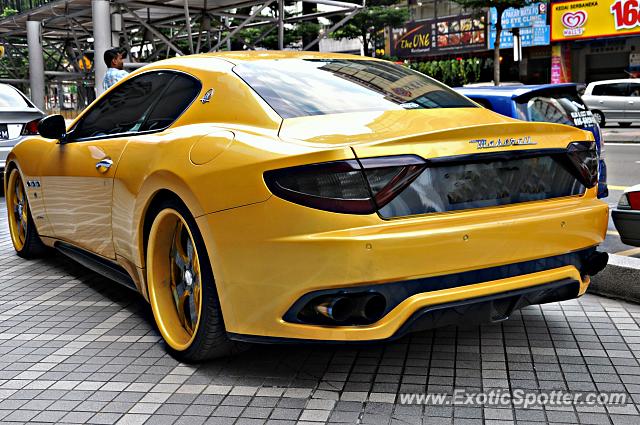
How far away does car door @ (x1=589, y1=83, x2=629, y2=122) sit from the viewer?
2595 centimetres

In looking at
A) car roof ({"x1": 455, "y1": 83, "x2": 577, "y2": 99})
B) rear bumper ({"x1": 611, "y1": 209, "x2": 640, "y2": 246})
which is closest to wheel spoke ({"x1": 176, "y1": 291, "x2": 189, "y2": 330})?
rear bumper ({"x1": 611, "y1": 209, "x2": 640, "y2": 246})

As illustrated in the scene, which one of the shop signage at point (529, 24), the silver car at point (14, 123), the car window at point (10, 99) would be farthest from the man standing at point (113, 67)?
the shop signage at point (529, 24)

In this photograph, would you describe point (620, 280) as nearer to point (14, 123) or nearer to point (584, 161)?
point (584, 161)

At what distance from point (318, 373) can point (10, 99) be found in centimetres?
939

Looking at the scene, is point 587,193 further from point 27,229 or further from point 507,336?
point 27,229

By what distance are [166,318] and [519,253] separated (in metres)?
1.80

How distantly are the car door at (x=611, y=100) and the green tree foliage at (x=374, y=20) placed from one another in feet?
50.1

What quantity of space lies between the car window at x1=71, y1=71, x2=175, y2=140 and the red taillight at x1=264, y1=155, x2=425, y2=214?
62.2 inches

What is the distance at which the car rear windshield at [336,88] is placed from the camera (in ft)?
11.9

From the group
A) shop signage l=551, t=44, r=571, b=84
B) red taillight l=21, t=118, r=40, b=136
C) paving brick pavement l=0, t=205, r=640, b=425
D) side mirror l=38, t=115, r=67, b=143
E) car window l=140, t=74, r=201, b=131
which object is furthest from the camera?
shop signage l=551, t=44, r=571, b=84

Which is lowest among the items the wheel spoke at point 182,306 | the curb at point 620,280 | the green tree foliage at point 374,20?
the curb at point 620,280

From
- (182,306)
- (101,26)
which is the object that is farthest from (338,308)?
(101,26)

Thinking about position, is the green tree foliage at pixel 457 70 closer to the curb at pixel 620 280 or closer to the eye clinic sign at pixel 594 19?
the eye clinic sign at pixel 594 19

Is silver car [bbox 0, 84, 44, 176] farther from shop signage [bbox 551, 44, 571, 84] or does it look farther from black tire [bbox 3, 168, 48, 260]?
shop signage [bbox 551, 44, 571, 84]
